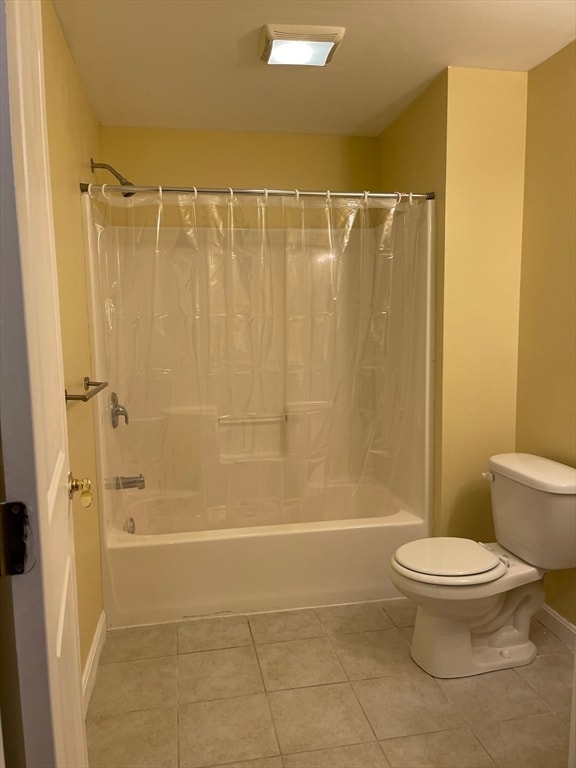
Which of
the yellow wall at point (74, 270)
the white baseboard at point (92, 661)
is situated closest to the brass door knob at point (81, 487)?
the yellow wall at point (74, 270)

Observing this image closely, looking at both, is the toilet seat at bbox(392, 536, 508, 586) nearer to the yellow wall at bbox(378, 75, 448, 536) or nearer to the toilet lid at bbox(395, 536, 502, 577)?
the toilet lid at bbox(395, 536, 502, 577)

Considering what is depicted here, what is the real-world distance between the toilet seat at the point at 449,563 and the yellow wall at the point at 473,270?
1.45 feet

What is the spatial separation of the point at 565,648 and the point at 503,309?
1.40 m

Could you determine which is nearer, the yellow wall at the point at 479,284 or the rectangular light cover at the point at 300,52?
the rectangular light cover at the point at 300,52

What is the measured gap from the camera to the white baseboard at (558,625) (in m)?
2.17

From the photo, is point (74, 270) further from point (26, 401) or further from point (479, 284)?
point (479, 284)

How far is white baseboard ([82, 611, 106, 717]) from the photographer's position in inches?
73.7

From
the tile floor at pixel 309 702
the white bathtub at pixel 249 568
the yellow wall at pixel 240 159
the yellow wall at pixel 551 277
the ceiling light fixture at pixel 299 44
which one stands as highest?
the ceiling light fixture at pixel 299 44

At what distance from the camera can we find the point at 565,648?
84.9 inches

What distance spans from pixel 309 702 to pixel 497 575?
2.56ft

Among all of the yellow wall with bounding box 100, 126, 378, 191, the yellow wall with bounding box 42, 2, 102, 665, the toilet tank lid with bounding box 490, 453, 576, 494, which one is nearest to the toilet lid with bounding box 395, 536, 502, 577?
the toilet tank lid with bounding box 490, 453, 576, 494

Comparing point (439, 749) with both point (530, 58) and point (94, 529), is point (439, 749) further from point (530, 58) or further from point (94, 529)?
point (530, 58)

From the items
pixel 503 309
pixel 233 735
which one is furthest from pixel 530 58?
pixel 233 735

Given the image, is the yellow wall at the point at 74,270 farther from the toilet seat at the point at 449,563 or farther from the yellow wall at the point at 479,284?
the yellow wall at the point at 479,284
